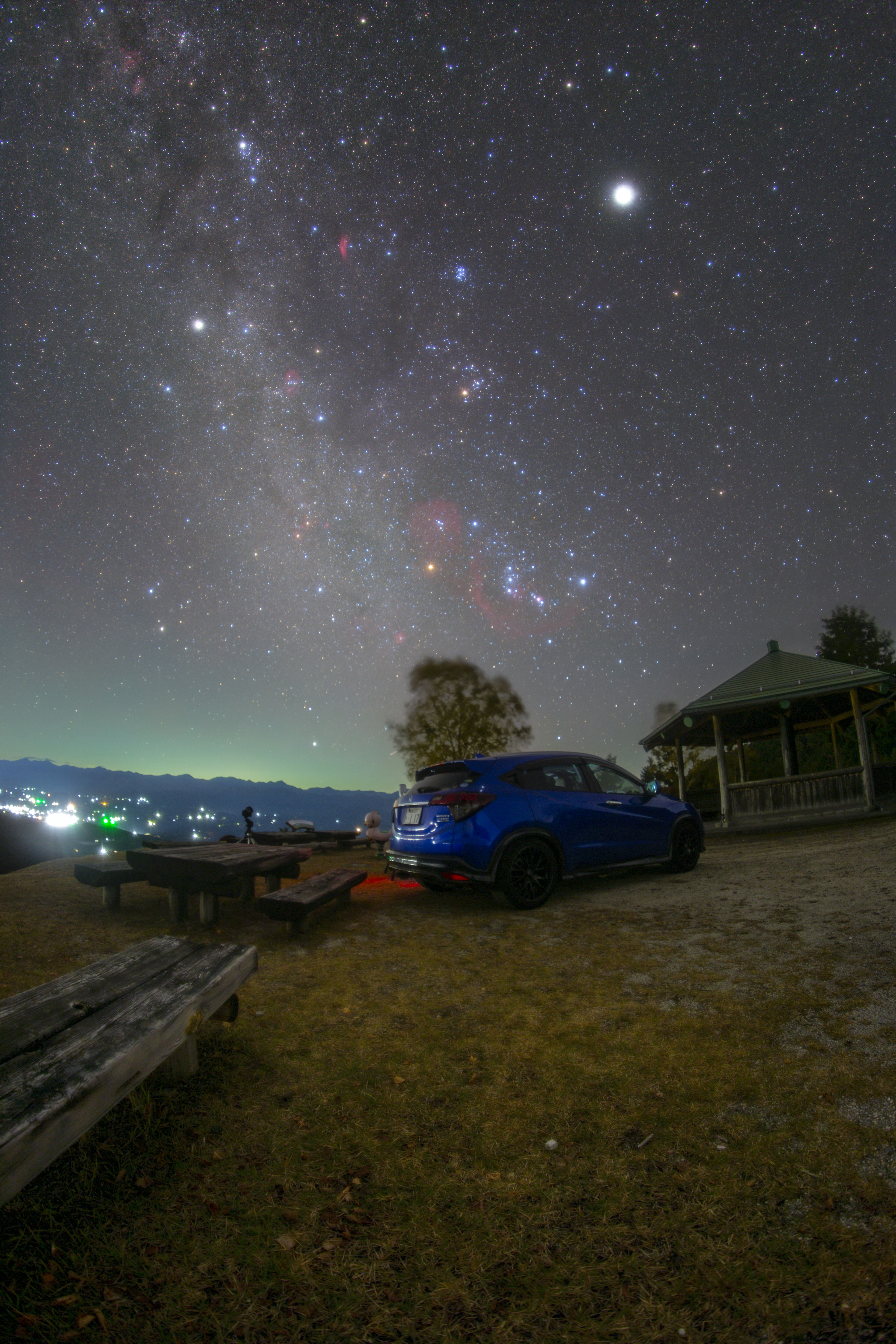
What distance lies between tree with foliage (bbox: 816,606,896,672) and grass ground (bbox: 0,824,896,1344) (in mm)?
40729

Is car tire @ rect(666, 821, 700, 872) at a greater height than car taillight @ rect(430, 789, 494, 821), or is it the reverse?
car taillight @ rect(430, 789, 494, 821)

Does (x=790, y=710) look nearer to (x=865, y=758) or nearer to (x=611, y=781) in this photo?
(x=865, y=758)

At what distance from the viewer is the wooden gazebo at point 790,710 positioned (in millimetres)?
13820

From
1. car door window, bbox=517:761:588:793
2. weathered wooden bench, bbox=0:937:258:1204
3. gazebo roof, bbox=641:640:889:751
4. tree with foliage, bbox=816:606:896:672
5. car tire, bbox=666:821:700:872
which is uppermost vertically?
tree with foliage, bbox=816:606:896:672

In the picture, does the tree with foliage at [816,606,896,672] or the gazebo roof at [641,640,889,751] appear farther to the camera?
the tree with foliage at [816,606,896,672]

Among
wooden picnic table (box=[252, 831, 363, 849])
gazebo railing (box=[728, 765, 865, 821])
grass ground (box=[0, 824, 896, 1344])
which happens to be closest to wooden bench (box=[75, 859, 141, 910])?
grass ground (box=[0, 824, 896, 1344])

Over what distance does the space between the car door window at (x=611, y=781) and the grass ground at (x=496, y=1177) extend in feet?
10.5

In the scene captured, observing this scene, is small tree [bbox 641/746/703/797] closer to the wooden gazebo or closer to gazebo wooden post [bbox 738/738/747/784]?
gazebo wooden post [bbox 738/738/747/784]

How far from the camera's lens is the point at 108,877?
5.96 meters

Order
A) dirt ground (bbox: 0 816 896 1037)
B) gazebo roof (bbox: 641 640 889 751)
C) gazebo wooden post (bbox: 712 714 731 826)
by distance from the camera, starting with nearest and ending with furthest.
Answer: dirt ground (bbox: 0 816 896 1037), gazebo roof (bbox: 641 640 889 751), gazebo wooden post (bbox: 712 714 731 826)

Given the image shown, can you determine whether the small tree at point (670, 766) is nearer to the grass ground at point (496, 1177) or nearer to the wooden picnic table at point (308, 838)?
the wooden picnic table at point (308, 838)

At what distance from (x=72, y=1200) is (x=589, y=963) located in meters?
3.46

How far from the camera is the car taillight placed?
19.9ft

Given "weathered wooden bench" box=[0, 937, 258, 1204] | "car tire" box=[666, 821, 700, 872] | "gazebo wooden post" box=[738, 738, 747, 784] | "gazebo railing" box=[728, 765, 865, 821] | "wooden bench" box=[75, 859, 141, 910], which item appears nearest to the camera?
"weathered wooden bench" box=[0, 937, 258, 1204]
